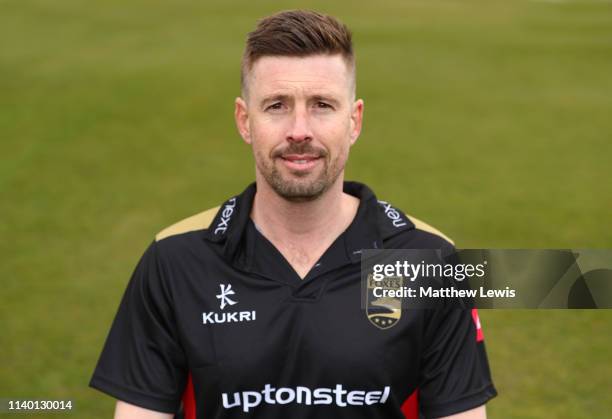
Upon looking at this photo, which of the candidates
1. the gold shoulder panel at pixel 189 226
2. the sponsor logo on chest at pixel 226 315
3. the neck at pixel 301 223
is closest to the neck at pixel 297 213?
the neck at pixel 301 223

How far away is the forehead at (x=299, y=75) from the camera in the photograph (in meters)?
3.09

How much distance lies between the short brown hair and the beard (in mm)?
347

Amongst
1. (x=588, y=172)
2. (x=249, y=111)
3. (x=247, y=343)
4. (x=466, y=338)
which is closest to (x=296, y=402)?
(x=247, y=343)

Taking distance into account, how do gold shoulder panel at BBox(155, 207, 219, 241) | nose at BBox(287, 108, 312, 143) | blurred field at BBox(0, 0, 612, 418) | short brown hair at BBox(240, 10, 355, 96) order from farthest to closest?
1. blurred field at BBox(0, 0, 612, 418)
2. gold shoulder panel at BBox(155, 207, 219, 241)
3. short brown hair at BBox(240, 10, 355, 96)
4. nose at BBox(287, 108, 312, 143)

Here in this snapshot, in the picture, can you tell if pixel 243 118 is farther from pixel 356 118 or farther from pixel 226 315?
pixel 226 315

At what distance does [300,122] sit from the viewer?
3055mm

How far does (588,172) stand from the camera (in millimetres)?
13445

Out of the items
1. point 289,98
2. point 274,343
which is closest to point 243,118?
point 289,98

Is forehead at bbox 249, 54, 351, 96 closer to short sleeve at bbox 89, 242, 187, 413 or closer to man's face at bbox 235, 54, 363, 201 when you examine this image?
man's face at bbox 235, 54, 363, 201

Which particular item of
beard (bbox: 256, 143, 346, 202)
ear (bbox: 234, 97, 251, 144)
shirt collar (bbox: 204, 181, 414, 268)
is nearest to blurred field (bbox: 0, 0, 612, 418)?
shirt collar (bbox: 204, 181, 414, 268)

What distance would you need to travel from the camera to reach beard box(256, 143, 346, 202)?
3.07 meters

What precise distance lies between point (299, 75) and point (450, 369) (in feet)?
3.88

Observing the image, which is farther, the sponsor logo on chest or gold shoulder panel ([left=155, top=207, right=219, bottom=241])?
gold shoulder panel ([left=155, top=207, right=219, bottom=241])

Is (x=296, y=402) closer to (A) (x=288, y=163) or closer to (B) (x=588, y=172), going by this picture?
(A) (x=288, y=163)
